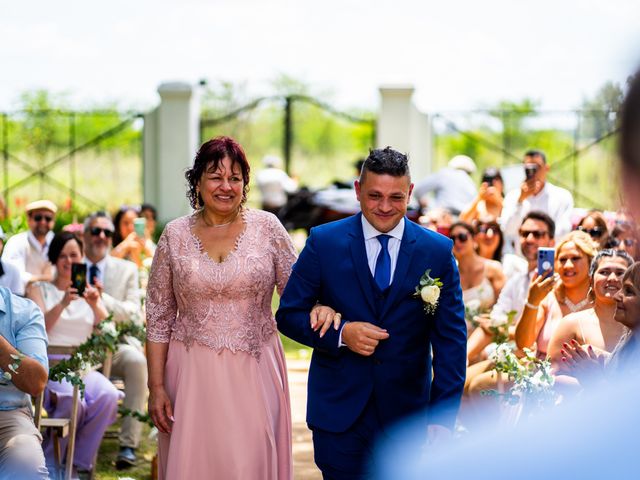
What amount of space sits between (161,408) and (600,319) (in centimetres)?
255

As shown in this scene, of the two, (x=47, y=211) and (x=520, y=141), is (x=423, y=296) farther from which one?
(x=520, y=141)

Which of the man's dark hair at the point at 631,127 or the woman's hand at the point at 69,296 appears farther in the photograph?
the woman's hand at the point at 69,296

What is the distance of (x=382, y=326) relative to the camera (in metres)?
4.43

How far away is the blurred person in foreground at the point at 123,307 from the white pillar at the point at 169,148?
10.3 meters

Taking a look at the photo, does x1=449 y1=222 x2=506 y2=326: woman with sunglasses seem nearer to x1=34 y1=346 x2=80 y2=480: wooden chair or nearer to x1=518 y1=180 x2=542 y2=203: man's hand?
A: x1=518 y1=180 x2=542 y2=203: man's hand

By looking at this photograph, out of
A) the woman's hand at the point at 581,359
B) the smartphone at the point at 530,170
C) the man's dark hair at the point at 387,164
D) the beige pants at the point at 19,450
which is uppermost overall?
the smartphone at the point at 530,170

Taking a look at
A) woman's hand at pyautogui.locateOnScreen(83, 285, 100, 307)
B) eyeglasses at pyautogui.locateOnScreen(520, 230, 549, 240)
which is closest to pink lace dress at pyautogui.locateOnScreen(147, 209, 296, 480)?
woman's hand at pyautogui.locateOnScreen(83, 285, 100, 307)

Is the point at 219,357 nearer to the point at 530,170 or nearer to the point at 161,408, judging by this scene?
the point at 161,408

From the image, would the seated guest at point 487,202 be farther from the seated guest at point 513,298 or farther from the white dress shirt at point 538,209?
the seated guest at point 513,298

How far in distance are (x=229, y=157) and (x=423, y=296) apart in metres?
1.32

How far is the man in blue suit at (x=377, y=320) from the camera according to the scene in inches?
174

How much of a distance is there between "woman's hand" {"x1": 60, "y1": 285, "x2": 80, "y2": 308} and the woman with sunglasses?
3.01 m

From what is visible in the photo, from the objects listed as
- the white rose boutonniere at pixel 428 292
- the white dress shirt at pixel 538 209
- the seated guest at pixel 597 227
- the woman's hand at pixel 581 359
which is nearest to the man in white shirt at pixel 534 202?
the white dress shirt at pixel 538 209

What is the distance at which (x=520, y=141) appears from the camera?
37250mm
